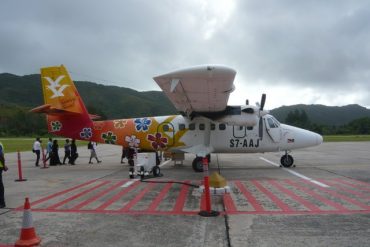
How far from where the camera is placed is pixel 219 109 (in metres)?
13.9

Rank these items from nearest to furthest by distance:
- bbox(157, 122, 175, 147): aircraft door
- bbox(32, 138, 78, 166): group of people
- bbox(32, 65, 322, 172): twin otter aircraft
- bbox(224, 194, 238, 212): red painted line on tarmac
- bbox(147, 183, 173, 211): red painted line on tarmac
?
bbox(224, 194, 238, 212): red painted line on tarmac, bbox(147, 183, 173, 211): red painted line on tarmac, bbox(32, 65, 322, 172): twin otter aircraft, bbox(157, 122, 175, 147): aircraft door, bbox(32, 138, 78, 166): group of people

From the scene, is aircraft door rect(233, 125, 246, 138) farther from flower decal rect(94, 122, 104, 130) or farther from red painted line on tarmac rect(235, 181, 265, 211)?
flower decal rect(94, 122, 104, 130)

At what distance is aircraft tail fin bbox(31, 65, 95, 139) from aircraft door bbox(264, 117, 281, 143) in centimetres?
876

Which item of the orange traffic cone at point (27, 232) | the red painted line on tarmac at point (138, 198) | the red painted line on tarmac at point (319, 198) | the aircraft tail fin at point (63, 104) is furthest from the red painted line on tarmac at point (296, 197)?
the aircraft tail fin at point (63, 104)

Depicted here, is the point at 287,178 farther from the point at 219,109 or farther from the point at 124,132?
the point at 124,132

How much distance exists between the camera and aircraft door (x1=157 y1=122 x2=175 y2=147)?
1611cm

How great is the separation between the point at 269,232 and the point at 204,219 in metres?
1.40

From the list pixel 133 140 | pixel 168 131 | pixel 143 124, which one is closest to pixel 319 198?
pixel 168 131

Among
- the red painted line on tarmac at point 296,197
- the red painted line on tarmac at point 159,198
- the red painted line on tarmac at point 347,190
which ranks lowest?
the red painted line on tarmac at point 347,190

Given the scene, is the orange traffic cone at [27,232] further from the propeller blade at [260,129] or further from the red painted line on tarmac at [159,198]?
the propeller blade at [260,129]

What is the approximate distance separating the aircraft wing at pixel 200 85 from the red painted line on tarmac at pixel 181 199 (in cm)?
297

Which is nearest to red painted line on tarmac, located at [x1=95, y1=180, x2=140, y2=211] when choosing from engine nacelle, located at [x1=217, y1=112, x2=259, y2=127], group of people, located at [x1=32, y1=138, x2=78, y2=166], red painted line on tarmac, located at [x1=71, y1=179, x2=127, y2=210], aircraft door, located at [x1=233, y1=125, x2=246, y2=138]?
red painted line on tarmac, located at [x1=71, y1=179, x2=127, y2=210]

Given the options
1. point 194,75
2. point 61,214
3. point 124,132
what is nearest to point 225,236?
point 61,214

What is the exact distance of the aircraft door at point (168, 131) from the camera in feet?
52.9
